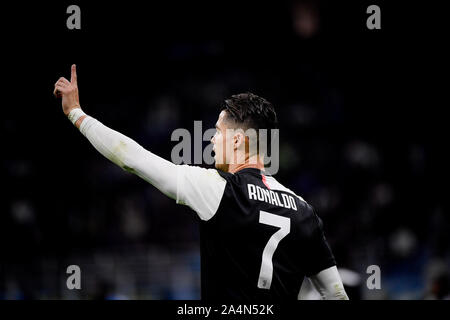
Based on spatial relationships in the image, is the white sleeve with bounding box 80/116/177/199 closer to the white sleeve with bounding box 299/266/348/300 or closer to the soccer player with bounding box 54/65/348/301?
the soccer player with bounding box 54/65/348/301

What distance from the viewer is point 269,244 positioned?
8.51ft

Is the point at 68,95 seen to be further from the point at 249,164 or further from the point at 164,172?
the point at 249,164

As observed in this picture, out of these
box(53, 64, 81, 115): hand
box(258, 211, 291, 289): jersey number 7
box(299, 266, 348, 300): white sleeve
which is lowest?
box(299, 266, 348, 300): white sleeve

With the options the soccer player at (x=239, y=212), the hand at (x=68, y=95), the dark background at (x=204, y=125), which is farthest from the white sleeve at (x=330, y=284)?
the dark background at (x=204, y=125)

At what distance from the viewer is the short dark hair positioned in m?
2.84

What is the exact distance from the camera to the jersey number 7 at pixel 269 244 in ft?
8.43

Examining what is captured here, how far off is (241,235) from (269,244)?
0.16m

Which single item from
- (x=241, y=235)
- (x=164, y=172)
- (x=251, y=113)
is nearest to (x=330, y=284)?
(x=241, y=235)

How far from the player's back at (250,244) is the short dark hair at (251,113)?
27 cm

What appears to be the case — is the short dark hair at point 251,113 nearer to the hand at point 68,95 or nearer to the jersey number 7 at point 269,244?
the jersey number 7 at point 269,244

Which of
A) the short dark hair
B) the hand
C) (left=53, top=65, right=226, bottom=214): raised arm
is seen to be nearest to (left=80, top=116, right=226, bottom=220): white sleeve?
(left=53, top=65, right=226, bottom=214): raised arm

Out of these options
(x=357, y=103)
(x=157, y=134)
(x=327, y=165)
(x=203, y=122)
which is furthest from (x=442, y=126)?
(x=157, y=134)
